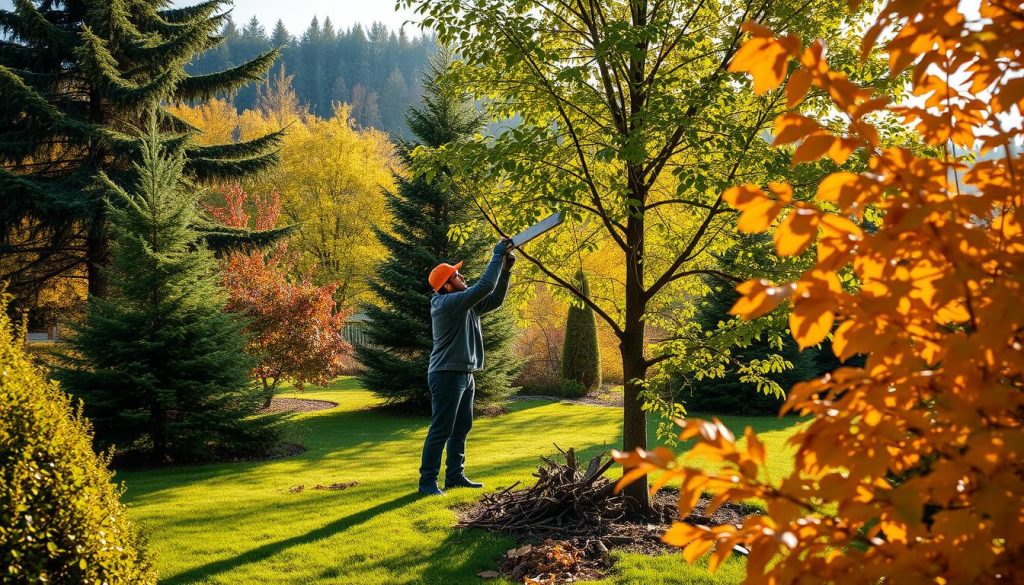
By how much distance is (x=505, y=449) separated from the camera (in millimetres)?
9812

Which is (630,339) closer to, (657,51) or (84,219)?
(657,51)

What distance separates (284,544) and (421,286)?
9.57m

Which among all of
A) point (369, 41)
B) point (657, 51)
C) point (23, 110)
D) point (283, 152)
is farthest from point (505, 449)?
point (369, 41)

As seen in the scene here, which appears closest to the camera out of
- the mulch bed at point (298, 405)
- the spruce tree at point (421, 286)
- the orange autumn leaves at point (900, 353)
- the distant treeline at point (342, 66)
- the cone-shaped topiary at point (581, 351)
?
the orange autumn leaves at point (900, 353)

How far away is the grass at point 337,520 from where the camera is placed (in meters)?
4.36

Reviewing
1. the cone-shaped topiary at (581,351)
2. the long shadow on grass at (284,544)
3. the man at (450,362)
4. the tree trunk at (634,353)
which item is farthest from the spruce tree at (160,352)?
the cone-shaped topiary at (581,351)

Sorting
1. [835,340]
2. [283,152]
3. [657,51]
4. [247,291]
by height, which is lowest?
[835,340]

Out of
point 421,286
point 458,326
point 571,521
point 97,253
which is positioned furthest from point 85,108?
point 571,521

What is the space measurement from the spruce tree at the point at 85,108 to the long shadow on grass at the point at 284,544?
9.81 m

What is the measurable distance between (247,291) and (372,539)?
30.2ft

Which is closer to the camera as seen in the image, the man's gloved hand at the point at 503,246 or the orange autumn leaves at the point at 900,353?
the orange autumn leaves at the point at 900,353

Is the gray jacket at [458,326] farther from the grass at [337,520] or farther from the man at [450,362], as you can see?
the grass at [337,520]

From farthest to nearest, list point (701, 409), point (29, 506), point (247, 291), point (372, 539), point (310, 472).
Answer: point (701, 409), point (247, 291), point (310, 472), point (372, 539), point (29, 506)

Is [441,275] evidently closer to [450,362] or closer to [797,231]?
[450,362]
